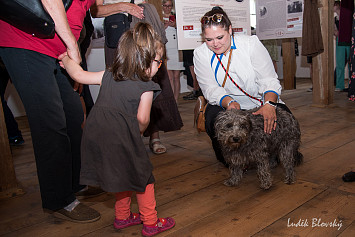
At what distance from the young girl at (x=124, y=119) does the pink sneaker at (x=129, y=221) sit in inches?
12.7

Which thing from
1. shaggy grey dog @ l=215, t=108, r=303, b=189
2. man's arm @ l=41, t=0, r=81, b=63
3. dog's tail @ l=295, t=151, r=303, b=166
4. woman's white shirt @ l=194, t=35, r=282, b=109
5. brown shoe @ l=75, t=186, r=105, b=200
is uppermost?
man's arm @ l=41, t=0, r=81, b=63

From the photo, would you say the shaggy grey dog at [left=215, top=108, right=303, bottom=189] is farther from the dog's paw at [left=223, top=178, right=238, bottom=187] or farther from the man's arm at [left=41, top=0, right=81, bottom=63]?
the man's arm at [left=41, top=0, right=81, bottom=63]

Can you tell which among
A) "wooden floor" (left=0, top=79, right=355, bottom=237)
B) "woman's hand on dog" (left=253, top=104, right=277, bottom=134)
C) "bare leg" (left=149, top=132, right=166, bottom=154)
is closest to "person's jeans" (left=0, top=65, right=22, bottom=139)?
"wooden floor" (left=0, top=79, right=355, bottom=237)

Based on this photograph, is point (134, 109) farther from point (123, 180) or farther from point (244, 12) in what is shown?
point (244, 12)

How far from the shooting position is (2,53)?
5.65 feet

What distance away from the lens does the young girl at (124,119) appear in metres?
1.64

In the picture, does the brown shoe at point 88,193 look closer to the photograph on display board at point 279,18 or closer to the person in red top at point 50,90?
the person in red top at point 50,90

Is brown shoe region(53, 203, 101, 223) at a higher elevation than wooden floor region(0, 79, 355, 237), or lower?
higher

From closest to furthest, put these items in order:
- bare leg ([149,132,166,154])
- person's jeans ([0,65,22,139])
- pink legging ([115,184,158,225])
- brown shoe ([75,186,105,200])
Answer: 1. pink legging ([115,184,158,225])
2. brown shoe ([75,186,105,200])
3. bare leg ([149,132,166,154])
4. person's jeans ([0,65,22,139])

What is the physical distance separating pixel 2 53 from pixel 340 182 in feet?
7.69

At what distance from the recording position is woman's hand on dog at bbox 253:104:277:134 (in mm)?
2314

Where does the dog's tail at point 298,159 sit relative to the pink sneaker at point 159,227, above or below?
above

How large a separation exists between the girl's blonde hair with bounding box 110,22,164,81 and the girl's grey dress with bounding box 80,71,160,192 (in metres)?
0.05

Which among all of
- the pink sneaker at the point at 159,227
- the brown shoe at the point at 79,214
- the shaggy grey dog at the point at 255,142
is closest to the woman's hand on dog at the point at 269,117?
the shaggy grey dog at the point at 255,142
